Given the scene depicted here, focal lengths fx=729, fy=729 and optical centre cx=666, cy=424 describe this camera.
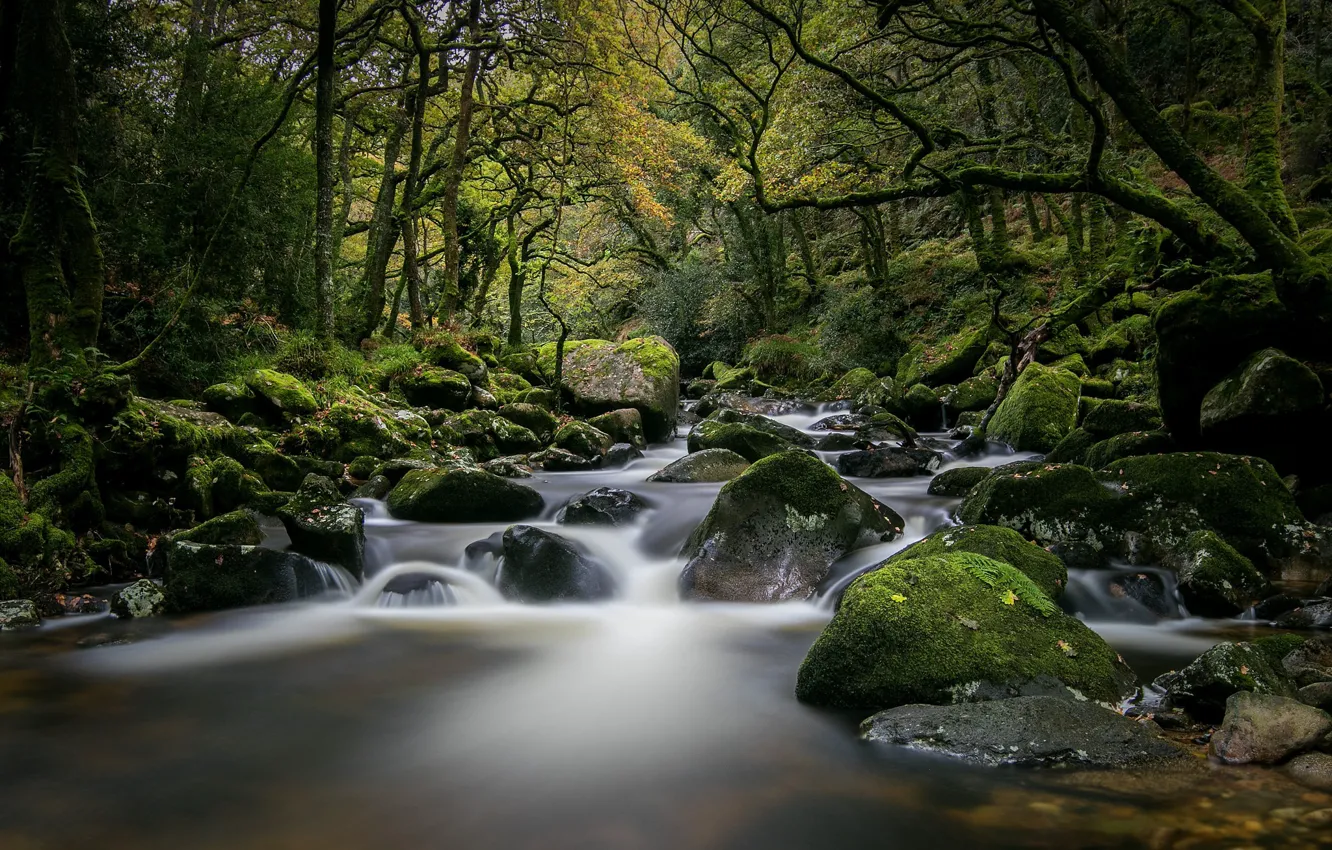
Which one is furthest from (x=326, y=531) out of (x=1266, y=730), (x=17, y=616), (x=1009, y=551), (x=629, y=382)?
(x=629, y=382)

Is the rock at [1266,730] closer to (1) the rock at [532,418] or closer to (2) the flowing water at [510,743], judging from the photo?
(2) the flowing water at [510,743]

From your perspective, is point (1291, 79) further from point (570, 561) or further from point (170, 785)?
point (170, 785)

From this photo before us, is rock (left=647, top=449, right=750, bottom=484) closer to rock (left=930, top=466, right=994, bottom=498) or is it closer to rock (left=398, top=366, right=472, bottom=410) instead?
rock (left=930, top=466, right=994, bottom=498)

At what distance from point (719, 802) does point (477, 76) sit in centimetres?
1654

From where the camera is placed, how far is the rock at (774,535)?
6.46 meters

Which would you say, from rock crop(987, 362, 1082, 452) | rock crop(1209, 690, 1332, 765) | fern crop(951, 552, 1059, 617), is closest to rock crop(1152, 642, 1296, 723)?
rock crop(1209, 690, 1332, 765)

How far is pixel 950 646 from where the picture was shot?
3914mm

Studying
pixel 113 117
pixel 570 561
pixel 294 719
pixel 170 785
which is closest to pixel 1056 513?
pixel 570 561

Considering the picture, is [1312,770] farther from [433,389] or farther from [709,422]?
[433,389]

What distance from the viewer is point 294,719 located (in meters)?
4.23

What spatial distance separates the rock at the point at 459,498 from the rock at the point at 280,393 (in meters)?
2.02

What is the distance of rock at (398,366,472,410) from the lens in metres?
12.9

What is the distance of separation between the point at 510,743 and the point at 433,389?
392 inches

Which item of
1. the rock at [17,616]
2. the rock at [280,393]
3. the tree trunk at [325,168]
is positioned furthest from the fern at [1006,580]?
the tree trunk at [325,168]
